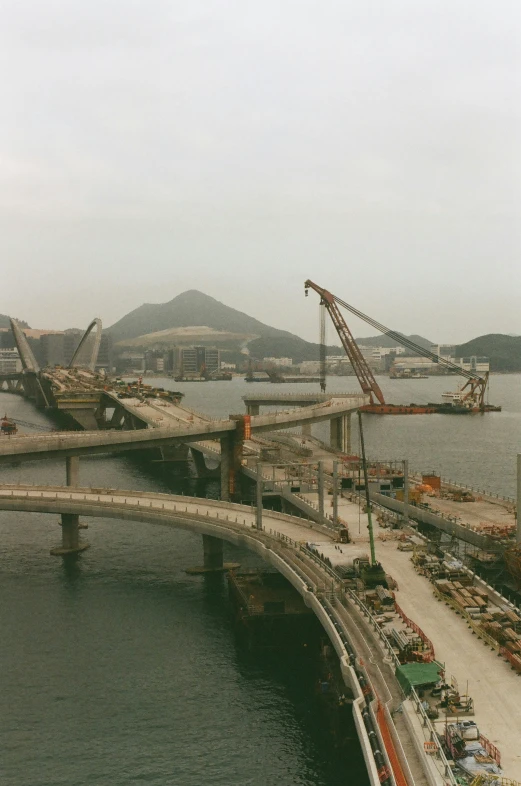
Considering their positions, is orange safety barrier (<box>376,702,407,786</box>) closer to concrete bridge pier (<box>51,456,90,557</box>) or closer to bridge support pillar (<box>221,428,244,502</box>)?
concrete bridge pier (<box>51,456,90,557</box>)

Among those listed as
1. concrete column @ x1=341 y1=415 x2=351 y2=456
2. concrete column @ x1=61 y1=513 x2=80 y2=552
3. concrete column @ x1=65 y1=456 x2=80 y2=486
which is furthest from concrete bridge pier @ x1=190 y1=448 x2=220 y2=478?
concrete column @ x1=61 y1=513 x2=80 y2=552

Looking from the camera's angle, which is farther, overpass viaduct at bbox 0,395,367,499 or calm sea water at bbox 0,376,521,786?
overpass viaduct at bbox 0,395,367,499

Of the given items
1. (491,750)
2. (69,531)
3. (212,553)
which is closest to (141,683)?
(212,553)

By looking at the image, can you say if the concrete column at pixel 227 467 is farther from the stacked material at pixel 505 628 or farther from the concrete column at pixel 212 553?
→ the stacked material at pixel 505 628

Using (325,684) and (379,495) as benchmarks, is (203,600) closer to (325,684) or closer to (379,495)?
(325,684)

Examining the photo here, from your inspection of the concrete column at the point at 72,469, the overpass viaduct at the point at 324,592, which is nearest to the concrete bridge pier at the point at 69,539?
the overpass viaduct at the point at 324,592

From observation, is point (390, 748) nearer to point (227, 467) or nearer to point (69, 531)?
point (69, 531)
